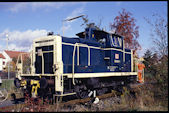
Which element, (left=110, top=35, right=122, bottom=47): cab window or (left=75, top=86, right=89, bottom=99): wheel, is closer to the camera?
(left=75, top=86, right=89, bottom=99): wheel

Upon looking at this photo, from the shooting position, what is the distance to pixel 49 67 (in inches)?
358

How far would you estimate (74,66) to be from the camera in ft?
28.2

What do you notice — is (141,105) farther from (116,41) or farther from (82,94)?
(116,41)

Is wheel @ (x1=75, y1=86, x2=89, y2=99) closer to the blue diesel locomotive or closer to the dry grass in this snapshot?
the blue diesel locomotive

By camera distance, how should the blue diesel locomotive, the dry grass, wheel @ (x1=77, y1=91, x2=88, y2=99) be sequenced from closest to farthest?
the dry grass, the blue diesel locomotive, wheel @ (x1=77, y1=91, x2=88, y2=99)

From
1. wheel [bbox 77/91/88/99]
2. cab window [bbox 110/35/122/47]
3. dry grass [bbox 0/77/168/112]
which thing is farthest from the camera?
cab window [bbox 110/35/122/47]

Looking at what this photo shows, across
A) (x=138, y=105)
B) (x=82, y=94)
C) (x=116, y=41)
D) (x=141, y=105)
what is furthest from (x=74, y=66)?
(x=116, y=41)

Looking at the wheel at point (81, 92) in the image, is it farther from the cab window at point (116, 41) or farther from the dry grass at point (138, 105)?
the cab window at point (116, 41)

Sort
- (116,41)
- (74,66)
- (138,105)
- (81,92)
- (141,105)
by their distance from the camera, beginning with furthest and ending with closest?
(116,41) → (81,92) → (74,66) → (138,105) → (141,105)

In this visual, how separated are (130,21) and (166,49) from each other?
12.5 m

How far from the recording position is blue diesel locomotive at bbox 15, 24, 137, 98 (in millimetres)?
8156

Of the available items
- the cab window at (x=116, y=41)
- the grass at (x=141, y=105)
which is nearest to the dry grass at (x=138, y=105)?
the grass at (x=141, y=105)

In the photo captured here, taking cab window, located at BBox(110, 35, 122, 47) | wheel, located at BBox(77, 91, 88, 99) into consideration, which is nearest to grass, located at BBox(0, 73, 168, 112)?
Answer: wheel, located at BBox(77, 91, 88, 99)

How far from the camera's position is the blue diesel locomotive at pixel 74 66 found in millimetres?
8156
